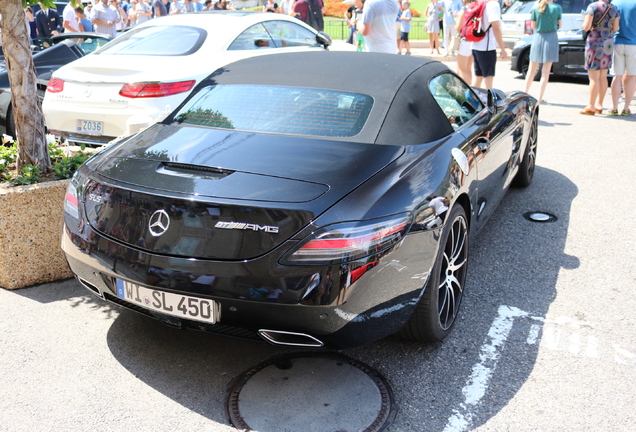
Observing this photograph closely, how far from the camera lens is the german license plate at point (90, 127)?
6012 millimetres

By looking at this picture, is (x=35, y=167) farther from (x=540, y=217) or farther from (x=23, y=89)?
(x=540, y=217)

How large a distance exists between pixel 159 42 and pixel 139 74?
0.90 meters

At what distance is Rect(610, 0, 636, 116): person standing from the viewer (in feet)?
28.8

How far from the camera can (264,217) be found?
2584mm

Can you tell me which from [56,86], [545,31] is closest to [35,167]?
[56,86]

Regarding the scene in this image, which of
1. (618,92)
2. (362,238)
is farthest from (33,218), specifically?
(618,92)

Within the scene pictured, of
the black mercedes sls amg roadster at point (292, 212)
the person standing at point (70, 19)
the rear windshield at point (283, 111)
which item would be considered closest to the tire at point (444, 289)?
the black mercedes sls amg roadster at point (292, 212)

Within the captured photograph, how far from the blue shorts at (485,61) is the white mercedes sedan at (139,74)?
344 centimetres

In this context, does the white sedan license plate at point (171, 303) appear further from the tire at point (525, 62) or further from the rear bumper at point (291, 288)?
the tire at point (525, 62)

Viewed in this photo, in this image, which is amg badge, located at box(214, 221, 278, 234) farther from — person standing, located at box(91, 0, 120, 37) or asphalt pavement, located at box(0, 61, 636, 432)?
person standing, located at box(91, 0, 120, 37)

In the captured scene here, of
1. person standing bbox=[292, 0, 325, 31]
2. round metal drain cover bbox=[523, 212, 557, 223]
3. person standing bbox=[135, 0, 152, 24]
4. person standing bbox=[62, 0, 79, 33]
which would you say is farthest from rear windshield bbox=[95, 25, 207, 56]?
person standing bbox=[135, 0, 152, 24]

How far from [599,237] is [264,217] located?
335 centimetres

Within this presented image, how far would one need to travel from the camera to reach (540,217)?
210 inches

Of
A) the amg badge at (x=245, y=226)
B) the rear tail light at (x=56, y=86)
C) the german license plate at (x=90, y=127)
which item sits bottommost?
the german license plate at (x=90, y=127)
